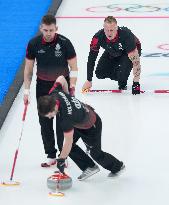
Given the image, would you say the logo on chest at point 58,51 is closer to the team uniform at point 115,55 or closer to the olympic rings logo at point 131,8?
the team uniform at point 115,55

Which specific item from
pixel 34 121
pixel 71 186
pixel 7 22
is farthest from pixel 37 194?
pixel 7 22

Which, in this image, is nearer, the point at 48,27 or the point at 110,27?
the point at 48,27

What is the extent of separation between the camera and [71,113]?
6422 millimetres

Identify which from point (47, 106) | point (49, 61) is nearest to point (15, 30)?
point (49, 61)

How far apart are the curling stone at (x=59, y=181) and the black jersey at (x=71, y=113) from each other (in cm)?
59

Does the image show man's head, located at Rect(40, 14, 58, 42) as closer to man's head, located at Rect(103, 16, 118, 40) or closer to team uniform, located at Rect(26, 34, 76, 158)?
team uniform, located at Rect(26, 34, 76, 158)

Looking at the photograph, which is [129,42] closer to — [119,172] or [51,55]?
[51,55]

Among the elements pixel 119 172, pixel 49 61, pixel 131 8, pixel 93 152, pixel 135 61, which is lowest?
pixel 119 172

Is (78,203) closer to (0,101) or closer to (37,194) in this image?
(37,194)

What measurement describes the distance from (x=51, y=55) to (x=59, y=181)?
4.56 ft

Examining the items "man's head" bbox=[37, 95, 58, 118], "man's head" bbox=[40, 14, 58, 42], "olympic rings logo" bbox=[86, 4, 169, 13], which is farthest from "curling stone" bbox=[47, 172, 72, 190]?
"olympic rings logo" bbox=[86, 4, 169, 13]

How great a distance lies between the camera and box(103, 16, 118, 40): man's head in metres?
8.62

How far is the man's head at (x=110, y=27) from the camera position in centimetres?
862

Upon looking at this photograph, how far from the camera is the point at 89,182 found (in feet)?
23.4
